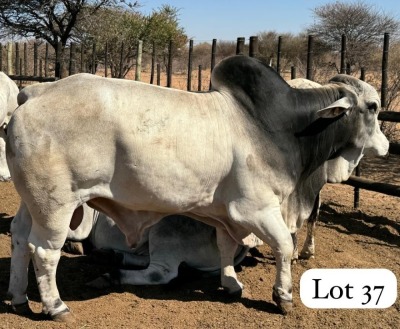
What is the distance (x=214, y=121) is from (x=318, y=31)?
58.0 feet

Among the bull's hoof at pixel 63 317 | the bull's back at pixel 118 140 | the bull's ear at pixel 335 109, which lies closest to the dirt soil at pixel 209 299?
the bull's hoof at pixel 63 317

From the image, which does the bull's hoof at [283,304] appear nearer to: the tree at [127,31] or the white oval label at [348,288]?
the white oval label at [348,288]

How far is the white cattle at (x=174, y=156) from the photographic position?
3146 mm

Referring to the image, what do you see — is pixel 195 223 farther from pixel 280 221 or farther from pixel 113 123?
pixel 113 123

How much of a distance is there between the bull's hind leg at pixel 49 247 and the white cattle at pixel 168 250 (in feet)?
1.88

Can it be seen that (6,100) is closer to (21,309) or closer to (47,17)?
(21,309)

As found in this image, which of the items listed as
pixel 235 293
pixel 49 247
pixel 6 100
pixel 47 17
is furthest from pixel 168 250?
pixel 47 17

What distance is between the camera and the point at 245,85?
3598mm

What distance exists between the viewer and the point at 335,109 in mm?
→ 3543

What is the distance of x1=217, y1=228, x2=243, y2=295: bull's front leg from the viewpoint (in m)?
3.90

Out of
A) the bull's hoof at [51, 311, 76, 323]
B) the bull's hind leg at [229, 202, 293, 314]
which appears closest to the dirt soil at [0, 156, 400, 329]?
the bull's hoof at [51, 311, 76, 323]

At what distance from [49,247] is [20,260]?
0.35 m

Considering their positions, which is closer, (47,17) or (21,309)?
(21,309)

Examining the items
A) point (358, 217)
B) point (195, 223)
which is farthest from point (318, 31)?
point (195, 223)
